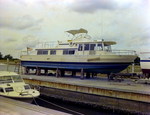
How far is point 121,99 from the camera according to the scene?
32.4ft

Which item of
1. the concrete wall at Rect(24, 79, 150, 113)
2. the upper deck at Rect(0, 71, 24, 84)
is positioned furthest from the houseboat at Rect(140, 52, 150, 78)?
the upper deck at Rect(0, 71, 24, 84)

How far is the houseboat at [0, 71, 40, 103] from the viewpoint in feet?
29.7

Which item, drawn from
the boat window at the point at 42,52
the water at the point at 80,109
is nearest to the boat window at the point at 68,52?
the boat window at the point at 42,52

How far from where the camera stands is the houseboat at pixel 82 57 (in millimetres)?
16109

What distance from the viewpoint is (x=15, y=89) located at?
1008 centimetres

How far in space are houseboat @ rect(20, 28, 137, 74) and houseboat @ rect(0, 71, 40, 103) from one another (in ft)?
27.6

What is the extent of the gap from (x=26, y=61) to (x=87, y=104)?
14756 millimetres

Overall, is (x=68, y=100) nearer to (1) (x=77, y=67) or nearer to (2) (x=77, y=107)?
(2) (x=77, y=107)

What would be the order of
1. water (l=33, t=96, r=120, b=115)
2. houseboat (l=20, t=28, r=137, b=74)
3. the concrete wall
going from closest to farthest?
the concrete wall, water (l=33, t=96, r=120, b=115), houseboat (l=20, t=28, r=137, b=74)

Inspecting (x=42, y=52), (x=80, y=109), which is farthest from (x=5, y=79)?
(x=42, y=52)

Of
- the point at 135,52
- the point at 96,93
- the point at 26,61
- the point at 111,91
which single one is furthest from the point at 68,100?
the point at 26,61

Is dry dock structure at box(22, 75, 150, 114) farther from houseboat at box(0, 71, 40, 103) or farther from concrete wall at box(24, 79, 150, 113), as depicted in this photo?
houseboat at box(0, 71, 40, 103)

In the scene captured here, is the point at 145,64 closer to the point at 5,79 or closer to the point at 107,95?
the point at 107,95

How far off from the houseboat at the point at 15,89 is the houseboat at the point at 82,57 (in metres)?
8.41
